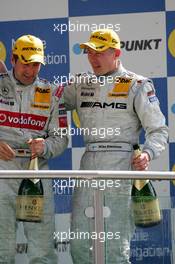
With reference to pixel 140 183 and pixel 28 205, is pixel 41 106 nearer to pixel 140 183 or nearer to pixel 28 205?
pixel 28 205

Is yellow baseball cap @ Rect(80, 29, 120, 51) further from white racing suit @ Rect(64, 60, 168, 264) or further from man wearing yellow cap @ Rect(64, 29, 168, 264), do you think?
white racing suit @ Rect(64, 60, 168, 264)

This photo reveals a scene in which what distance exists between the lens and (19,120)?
4070 millimetres

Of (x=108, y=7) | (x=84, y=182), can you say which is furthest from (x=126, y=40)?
(x=84, y=182)

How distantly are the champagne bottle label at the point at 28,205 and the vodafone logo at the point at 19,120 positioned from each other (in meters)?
0.53

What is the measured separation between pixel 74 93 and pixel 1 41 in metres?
1.12

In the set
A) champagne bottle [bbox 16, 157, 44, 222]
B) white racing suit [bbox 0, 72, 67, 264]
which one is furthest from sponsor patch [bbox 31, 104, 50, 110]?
champagne bottle [bbox 16, 157, 44, 222]

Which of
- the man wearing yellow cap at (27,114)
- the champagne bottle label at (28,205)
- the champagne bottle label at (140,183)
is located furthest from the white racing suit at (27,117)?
the champagne bottle label at (140,183)

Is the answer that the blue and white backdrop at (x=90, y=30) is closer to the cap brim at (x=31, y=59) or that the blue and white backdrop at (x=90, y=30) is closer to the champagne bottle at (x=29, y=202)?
the cap brim at (x=31, y=59)

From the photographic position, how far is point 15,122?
4.07m

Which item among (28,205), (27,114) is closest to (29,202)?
(28,205)

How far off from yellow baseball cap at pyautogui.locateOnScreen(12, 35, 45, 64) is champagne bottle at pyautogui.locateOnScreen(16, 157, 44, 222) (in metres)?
0.76

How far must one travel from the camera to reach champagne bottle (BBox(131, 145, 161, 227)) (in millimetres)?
3594

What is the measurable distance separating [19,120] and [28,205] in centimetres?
59

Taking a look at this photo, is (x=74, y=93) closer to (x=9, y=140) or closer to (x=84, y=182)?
(x=9, y=140)
